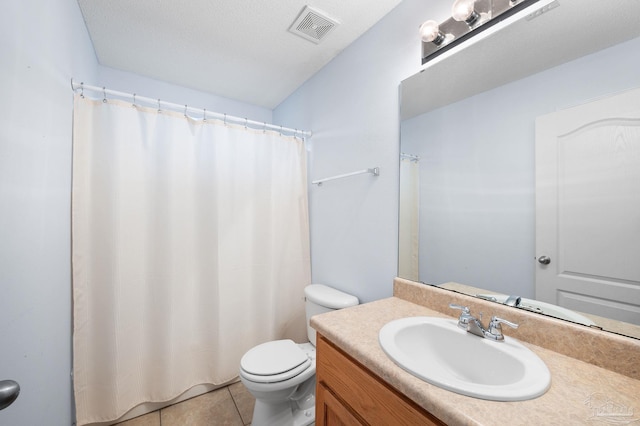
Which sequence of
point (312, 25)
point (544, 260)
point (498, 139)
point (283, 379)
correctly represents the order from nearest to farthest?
point (544, 260) < point (498, 139) < point (283, 379) < point (312, 25)

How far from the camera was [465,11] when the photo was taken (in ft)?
3.33

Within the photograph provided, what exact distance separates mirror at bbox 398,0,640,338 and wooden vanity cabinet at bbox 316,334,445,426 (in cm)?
57

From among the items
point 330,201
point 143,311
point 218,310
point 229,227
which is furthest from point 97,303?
point 330,201

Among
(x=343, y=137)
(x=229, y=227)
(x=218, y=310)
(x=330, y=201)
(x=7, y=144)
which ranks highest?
(x=343, y=137)

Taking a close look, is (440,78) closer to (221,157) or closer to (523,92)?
(523,92)

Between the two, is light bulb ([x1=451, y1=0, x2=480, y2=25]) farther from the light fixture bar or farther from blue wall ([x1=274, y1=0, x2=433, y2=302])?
blue wall ([x1=274, y1=0, x2=433, y2=302])

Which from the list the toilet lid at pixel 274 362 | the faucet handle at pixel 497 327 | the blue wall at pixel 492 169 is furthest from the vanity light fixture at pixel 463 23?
the toilet lid at pixel 274 362

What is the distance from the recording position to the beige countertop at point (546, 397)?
521mm

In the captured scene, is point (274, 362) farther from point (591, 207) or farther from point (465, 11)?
point (465, 11)

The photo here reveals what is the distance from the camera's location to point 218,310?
1.75 m

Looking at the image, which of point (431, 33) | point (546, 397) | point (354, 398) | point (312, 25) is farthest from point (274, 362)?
point (312, 25)

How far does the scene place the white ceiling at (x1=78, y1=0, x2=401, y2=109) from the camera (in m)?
1.36

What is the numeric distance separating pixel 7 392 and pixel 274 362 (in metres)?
1.04

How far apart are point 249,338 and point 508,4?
2311 mm
